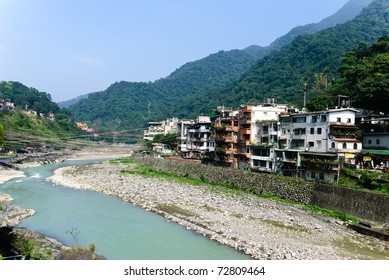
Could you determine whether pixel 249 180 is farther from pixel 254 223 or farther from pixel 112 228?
pixel 112 228

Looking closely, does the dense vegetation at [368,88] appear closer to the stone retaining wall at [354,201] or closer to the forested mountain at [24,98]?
the stone retaining wall at [354,201]

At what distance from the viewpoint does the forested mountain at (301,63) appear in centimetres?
6644

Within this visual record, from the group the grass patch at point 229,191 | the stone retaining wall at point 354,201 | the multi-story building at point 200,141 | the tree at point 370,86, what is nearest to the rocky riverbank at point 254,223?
the grass patch at point 229,191

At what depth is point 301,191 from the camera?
2148cm

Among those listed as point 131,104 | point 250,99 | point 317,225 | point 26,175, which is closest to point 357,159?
point 317,225

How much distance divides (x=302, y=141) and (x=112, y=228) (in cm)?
1456

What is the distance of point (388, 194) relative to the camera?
1677cm

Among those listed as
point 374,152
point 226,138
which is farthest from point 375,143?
point 226,138

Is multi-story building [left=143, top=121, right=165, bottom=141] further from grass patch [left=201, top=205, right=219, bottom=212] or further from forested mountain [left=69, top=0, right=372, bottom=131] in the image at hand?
grass patch [left=201, top=205, right=219, bottom=212]

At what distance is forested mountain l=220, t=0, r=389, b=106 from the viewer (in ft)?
218

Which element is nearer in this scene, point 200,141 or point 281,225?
point 281,225

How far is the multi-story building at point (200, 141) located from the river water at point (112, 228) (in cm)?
1465

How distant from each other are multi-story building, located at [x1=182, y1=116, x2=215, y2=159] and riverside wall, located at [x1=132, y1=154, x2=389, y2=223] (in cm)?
473
